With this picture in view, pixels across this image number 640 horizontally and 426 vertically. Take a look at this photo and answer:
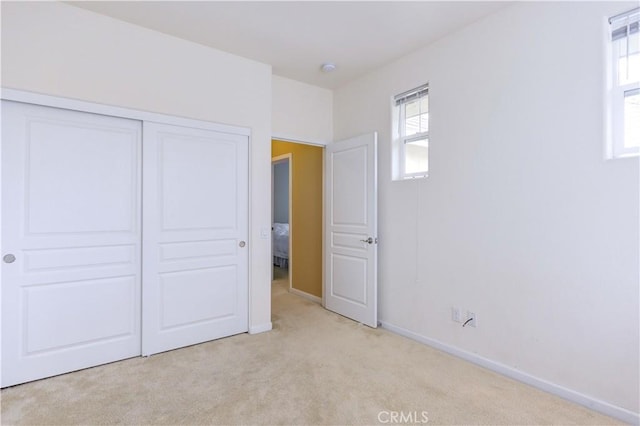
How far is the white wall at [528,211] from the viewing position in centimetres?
204

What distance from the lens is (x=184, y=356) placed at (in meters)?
2.84

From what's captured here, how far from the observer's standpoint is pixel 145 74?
9.29 ft

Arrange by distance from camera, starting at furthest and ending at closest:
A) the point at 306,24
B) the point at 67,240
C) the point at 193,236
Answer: the point at 193,236 → the point at 306,24 → the point at 67,240

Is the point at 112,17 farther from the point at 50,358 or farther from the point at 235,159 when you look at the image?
the point at 50,358

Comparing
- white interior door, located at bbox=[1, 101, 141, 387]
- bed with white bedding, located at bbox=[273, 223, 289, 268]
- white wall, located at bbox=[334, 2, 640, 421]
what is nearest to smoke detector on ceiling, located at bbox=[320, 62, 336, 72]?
white wall, located at bbox=[334, 2, 640, 421]

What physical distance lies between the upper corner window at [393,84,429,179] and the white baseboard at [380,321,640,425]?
1.58 meters

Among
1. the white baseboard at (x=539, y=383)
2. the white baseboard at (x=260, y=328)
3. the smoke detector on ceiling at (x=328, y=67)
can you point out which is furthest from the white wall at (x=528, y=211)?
the white baseboard at (x=260, y=328)

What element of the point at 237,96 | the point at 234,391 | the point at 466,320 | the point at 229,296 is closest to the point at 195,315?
the point at 229,296

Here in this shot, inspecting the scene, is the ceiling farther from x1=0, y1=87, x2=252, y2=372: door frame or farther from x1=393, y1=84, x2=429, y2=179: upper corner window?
x1=0, y1=87, x2=252, y2=372: door frame

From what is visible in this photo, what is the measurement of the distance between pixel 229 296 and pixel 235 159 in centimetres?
136

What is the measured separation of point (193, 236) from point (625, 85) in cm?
336

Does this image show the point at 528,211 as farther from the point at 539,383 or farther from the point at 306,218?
the point at 306,218

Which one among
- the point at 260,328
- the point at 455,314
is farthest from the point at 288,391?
the point at 455,314

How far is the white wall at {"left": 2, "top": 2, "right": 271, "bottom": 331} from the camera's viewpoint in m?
2.38
